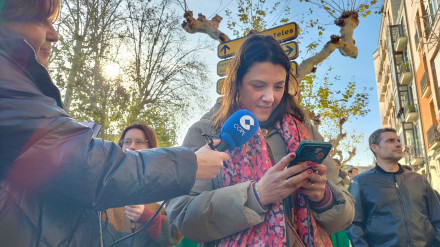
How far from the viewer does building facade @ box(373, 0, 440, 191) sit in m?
20.7

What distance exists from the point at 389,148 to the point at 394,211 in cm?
99

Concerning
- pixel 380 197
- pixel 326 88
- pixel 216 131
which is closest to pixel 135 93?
pixel 326 88

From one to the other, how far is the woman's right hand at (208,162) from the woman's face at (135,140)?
289 cm

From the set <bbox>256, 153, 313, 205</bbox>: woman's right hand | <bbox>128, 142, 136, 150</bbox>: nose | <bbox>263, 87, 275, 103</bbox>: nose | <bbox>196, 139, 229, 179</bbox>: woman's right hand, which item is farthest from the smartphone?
<bbox>128, 142, 136, 150</bbox>: nose

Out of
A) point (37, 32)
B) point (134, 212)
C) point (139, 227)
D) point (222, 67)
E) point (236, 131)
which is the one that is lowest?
point (139, 227)

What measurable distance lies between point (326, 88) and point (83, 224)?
52.1 ft

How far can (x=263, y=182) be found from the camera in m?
1.86

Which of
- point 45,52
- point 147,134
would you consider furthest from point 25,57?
point 147,134

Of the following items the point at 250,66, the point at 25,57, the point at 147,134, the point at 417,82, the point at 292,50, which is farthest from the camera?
the point at 417,82

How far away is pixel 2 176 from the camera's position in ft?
3.98

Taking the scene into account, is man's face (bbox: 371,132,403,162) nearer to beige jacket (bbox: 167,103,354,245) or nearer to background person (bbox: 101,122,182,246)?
background person (bbox: 101,122,182,246)

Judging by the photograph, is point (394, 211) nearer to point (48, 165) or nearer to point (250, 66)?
point (250, 66)

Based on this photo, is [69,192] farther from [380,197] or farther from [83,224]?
[380,197]

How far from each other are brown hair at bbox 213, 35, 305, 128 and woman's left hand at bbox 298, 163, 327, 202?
0.54m
